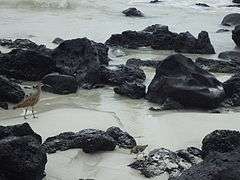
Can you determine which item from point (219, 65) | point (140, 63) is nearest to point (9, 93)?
point (140, 63)

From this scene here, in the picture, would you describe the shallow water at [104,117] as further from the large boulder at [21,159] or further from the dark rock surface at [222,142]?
the dark rock surface at [222,142]

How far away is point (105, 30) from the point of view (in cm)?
1866

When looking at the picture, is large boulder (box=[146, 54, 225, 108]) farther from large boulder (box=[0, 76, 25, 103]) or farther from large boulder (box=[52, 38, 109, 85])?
A: large boulder (box=[0, 76, 25, 103])

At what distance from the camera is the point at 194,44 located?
15.2m

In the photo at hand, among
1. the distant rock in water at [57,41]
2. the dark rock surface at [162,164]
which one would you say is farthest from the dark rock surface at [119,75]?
the distant rock in water at [57,41]

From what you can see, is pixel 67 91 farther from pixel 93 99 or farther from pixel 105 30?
pixel 105 30

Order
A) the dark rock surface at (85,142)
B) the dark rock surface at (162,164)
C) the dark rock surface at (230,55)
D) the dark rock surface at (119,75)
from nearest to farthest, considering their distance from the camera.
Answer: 1. the dark rock surface at (162,164)
2. the dark rock surface at (85,142)
3. the dark rock surface at (119,75)
4. the dark rock surface at (230,55)

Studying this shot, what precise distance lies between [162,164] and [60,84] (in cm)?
429

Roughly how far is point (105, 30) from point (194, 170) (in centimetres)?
1374

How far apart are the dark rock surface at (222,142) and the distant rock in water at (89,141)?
3.51 feet

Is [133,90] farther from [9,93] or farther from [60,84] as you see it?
[9,93]

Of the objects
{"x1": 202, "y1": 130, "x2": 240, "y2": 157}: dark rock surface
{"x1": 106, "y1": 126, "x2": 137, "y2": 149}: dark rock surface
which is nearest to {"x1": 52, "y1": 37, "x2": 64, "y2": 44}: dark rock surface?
{"x1": 106, "y1": 126, "x2": 137, "y2": 149}: dark rock surface

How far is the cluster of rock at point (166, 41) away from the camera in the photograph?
1511 cm

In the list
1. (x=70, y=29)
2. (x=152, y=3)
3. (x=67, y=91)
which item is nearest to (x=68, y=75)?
(x=67, y=91)
